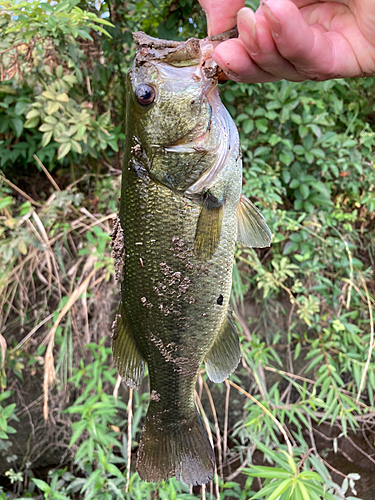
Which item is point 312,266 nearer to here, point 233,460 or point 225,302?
point 225,302

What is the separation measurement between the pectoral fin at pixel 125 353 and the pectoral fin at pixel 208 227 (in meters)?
0.36

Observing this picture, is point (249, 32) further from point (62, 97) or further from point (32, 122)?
point (32, 122)

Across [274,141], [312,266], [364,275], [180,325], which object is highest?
[274,141]

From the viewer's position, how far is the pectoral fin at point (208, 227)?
3.06 feet

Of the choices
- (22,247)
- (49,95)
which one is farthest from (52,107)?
(22,247)

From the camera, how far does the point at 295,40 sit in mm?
746

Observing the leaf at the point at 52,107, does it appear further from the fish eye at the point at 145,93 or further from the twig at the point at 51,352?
the fish eye at the point at 145,93

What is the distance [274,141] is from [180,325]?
1369mm

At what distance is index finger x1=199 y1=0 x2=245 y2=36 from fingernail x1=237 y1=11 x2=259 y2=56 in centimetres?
21

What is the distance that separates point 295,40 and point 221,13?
0.29 metres

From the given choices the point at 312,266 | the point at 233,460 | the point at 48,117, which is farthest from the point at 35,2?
the point at 233,460

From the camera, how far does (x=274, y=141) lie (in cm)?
192

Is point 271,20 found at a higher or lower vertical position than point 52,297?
higher

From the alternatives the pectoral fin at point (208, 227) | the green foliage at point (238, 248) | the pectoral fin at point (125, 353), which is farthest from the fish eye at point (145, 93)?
the green foliage at point (238, 248)
